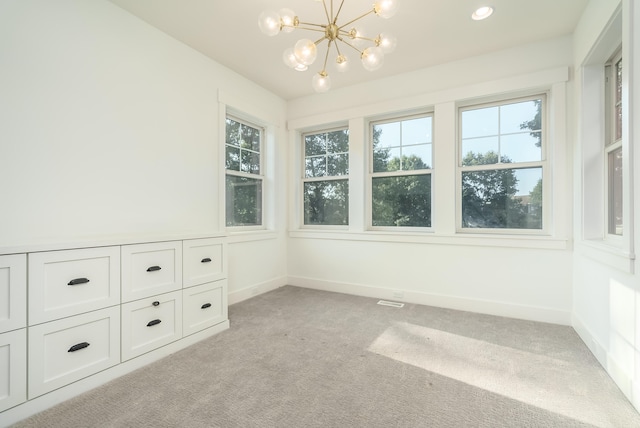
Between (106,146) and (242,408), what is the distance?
2.18 m

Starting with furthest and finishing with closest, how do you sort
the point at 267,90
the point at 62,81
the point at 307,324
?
the point at 267,90 < the point at 307,324 < the point at 62,81

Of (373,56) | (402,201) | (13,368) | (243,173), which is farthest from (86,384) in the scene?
(402,201)

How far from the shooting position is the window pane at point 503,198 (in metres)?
3.06

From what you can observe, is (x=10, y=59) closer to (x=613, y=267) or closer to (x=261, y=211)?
(x=261, y=211)

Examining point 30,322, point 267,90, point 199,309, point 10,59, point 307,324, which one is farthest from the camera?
point 267,90

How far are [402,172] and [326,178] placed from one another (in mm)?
1092

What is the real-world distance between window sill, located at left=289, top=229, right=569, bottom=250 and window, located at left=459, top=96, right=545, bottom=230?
197mm

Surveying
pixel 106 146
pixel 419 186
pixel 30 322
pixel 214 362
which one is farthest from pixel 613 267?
pixel 106 146

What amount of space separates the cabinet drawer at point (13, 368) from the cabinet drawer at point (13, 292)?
5 centimetres

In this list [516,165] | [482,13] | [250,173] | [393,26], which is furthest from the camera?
[250,173]

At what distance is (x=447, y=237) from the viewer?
332 cm

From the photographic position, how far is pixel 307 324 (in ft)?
9.39

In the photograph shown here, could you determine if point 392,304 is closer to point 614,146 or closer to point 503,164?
point 503,164

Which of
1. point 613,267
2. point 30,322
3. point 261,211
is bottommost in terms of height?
point 30,322
